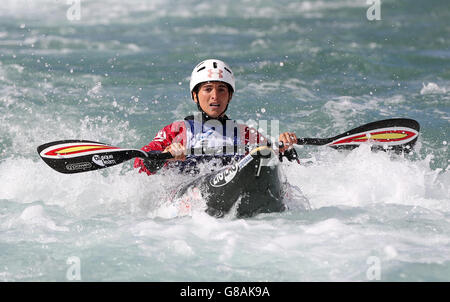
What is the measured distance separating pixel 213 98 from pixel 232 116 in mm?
3434

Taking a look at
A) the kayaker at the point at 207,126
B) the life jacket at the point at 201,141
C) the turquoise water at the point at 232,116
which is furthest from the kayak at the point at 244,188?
the kayaker at the point at 207,126

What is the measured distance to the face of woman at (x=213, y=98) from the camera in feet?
19.3

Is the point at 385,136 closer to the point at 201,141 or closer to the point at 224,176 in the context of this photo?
the point at 201,141

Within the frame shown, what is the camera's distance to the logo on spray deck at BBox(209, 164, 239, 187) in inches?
191

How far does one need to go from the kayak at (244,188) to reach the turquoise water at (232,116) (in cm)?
12

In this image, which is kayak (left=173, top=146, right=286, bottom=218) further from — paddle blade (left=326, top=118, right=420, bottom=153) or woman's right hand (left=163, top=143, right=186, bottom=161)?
paddle blade (left=326, top=118, right=420, bottom=153)

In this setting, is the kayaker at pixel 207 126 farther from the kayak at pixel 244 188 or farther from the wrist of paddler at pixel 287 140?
the kayak at pixel 244 188

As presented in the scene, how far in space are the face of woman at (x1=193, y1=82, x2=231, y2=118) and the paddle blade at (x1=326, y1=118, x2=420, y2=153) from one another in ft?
4.12

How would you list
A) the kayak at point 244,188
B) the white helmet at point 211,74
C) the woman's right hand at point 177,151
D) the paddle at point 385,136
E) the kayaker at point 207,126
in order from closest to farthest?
the kayak at point 244,188 → the woman's right hand at point 177,151 → the kayaker at point 207,126 → the white helmet at point 211,74 → the paddle at point 385,136

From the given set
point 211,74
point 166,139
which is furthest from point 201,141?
point 211,74

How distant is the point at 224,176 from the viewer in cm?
492

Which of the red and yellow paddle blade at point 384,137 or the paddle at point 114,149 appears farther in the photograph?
the red and yellow paddle blade at point 384,137

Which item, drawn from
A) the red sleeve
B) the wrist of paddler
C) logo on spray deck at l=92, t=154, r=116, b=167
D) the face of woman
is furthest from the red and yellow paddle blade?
logo on spray deck at l=92, t=154, r=116, b=167
